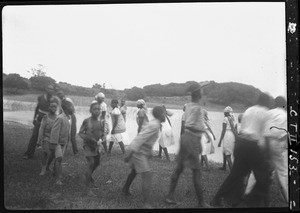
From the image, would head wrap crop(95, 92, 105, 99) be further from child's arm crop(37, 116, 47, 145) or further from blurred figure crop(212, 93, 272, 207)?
blurred figure crop(212, 93, 272, 207)

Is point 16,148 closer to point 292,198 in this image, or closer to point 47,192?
point 47,192

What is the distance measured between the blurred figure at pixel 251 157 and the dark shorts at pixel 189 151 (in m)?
0.33

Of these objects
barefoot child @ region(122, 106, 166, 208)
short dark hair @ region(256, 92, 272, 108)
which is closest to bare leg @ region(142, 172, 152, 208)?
barefoot child @ region(122, 106, 166, 208)

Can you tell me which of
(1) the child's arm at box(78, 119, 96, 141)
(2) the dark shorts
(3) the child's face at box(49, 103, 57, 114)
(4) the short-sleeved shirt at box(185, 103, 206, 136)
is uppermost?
(3) the child's face at box(49, 103, 57, 114)

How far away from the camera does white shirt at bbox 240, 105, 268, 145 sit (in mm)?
3959

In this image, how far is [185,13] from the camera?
391 cm

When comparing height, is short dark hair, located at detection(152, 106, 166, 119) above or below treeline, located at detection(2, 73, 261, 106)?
below

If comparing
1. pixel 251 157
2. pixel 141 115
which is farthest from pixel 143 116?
pixel 251 157

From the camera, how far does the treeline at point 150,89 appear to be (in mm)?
3898

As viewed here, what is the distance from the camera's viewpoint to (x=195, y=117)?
3.94 meters

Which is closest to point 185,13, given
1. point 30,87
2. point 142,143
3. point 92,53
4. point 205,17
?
point 205,17

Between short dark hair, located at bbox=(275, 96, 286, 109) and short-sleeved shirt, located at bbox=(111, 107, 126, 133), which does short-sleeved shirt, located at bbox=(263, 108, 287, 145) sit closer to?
short dark hair, located at bbox=(275, 96, 286, 109)

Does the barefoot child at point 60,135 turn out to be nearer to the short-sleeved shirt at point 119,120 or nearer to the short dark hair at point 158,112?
the short-sleeved shirt at point 119,120

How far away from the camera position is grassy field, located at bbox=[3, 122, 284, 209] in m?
3.91
